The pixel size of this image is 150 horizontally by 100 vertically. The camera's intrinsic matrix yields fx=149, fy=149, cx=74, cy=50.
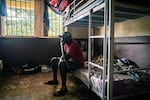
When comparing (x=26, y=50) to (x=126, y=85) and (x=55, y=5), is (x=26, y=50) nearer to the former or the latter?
(x=55, y=5)

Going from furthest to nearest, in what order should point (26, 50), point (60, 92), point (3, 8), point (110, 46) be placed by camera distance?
point (26, 50)
point (3, 8)
point (60, 92)
point (110, 46)

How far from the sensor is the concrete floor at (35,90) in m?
2.52

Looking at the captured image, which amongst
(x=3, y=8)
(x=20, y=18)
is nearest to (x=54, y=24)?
(x=20, y=18)

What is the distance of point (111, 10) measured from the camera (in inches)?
70.2

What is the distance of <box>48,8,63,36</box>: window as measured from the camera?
16.1 feet

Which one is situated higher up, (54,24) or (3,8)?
(3,8)

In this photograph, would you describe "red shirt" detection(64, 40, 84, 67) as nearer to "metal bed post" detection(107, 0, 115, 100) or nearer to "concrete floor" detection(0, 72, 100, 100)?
"concrete floor" detection(0, 72, 100, 100)

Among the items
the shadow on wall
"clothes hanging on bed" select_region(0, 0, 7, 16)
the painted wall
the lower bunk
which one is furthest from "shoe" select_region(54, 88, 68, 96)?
"clothes hanging on bed" select_region(0, 0, 7, 16)

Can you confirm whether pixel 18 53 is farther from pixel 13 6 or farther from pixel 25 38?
pixel 13 6


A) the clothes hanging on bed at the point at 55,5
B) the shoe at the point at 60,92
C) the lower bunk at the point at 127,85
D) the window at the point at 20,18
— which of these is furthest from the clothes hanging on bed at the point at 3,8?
the lower bunk at the point at 127,85

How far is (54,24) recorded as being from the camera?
498cm

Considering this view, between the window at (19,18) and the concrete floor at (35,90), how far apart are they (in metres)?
1.61

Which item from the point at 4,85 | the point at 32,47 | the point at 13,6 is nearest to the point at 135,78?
the point at 4,85

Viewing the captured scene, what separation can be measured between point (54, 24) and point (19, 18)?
3.62 ft
